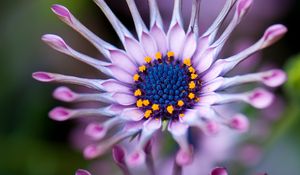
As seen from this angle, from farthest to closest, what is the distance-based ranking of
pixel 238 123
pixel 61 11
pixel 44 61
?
pixel 44 61 < pixel 61 11 < pixel 238 123

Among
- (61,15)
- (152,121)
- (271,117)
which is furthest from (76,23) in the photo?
(271,117)

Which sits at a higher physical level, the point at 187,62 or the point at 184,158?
the point at 187,62

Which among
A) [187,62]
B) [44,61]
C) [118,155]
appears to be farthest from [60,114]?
[44,61]

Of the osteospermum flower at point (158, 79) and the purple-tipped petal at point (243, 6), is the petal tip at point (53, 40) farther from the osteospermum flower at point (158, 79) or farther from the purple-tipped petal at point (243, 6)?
the purple-tipped petal at point (243, 6)

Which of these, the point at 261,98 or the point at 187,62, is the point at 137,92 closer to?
the point at 187,62

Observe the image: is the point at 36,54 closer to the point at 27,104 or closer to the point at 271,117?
the point at 27,104

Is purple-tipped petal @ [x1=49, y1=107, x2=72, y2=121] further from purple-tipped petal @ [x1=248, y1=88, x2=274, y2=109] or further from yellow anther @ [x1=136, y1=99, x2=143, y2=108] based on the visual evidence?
purple-tipped petal @ [x1=248, y1=88, x2=274, y2=109]

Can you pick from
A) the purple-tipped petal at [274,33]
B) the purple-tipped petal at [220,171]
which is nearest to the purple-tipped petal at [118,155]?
the purple-tipped petal at [220,171]
